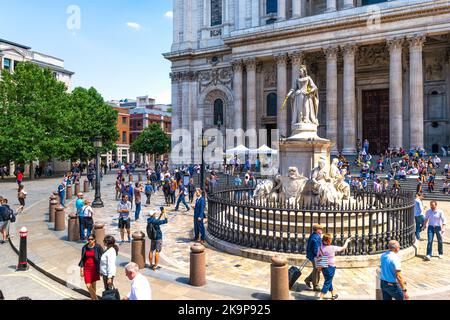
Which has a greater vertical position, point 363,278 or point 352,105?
point 352,105

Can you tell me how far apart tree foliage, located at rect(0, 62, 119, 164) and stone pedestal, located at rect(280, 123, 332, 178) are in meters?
26.1

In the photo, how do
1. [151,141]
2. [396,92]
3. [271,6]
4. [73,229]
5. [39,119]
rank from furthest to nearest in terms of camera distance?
[151,141]
[271,6]
[39,119]
[396,92]
[73,229]

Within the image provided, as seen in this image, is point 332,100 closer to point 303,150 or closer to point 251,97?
point 251,97

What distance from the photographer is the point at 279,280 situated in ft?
22.3

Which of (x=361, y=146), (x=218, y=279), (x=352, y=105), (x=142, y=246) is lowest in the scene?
(x=218, y=279)

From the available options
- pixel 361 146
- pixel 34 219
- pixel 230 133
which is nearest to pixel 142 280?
pixel 34 219

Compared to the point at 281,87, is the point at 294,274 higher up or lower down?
lower down

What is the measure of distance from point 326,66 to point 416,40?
8490mm

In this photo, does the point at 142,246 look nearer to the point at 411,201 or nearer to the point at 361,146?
the point at 411,201

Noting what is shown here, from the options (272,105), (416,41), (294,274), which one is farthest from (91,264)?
(272,105)

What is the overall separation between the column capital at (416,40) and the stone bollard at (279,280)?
2931cm

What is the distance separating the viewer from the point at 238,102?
39938 mm

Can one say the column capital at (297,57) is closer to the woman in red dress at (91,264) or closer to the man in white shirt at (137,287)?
the woman in red dress at (91,264)
